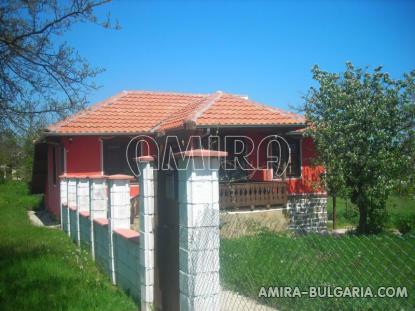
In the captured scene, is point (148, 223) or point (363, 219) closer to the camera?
point (148, 223)

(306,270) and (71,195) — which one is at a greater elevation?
(71,195)

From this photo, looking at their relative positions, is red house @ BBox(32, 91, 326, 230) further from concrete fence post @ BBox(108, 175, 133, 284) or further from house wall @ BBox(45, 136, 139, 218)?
concrete fence post @ BBox(108, 175, 133, 284)

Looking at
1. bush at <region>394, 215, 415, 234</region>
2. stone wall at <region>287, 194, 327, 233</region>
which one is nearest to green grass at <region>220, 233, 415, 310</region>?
bush at <region>394, 215, 415, 234</region>

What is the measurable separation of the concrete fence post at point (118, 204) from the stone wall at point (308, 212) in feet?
28.4

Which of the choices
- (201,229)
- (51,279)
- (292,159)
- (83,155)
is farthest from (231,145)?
(201,229)

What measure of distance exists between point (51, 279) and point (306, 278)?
155 inches

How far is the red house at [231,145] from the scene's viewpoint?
1365cm

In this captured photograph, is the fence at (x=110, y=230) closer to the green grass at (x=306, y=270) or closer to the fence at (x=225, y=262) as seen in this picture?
the fence at (x=225, y=262)

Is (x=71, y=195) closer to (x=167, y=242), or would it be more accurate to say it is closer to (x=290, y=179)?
(x=290, y=179)

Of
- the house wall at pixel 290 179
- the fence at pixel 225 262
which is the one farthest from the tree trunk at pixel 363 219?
the fence at pixel 225 262

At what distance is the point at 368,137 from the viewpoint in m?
11.7

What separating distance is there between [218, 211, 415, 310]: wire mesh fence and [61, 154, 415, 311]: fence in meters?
0.01

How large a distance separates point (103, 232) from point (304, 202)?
906 cm

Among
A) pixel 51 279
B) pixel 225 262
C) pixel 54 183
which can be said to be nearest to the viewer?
pixel 225 262
